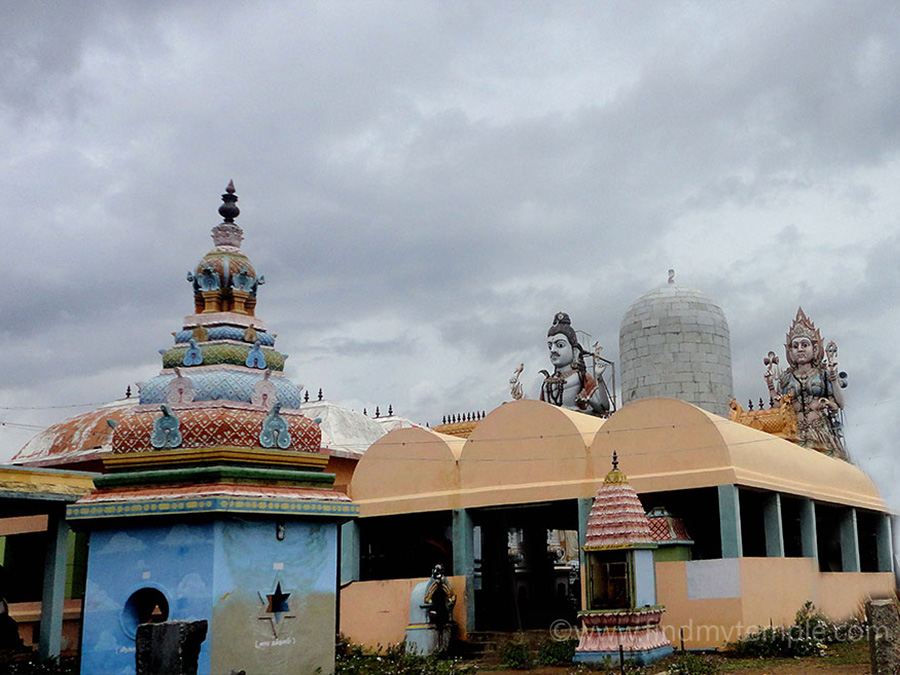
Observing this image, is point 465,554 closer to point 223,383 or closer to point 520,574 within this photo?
point 520,574

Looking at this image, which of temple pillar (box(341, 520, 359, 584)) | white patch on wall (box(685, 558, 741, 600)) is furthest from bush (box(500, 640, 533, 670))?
temple pillar (box(341, 520, 359, 584))

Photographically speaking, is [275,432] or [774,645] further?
[774,645]

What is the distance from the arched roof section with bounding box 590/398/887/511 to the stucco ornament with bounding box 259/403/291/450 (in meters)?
10.3

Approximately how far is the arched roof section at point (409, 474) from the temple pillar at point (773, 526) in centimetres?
700

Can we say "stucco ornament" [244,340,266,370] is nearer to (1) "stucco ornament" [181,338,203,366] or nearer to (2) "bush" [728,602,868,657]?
(1) "stucco ornament" [181,338,203,366]

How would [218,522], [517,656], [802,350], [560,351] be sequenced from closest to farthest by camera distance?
[218,522] → [517,656] → [560,351] → [802,350]

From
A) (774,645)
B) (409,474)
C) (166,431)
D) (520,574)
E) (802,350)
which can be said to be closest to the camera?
(166,431)

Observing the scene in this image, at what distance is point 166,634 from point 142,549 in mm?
3108

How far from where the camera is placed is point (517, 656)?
19453 mm

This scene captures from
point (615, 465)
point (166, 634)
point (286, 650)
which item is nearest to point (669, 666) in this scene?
point (615, 465)

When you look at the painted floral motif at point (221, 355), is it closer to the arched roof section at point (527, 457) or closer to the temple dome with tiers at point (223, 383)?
the temple dome with tiers at point (223, 383)

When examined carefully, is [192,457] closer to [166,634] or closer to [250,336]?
[250,336]

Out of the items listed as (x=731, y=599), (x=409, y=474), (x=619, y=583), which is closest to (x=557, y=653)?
(x=619, y=583)

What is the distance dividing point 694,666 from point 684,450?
18.8 ft
